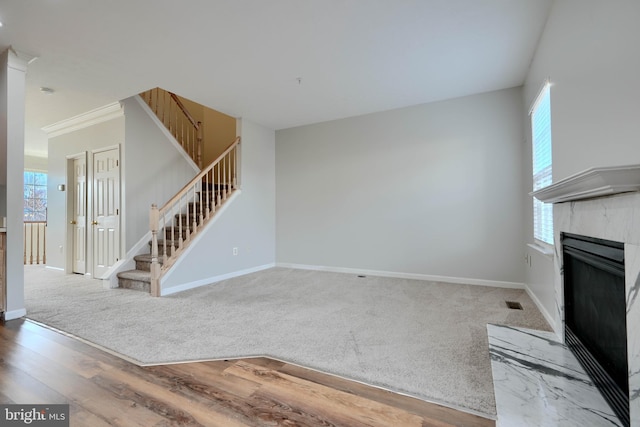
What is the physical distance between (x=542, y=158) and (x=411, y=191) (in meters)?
1.84

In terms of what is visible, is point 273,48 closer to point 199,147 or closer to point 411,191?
point 411,191

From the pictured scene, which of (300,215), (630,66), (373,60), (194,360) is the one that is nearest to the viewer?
(630,66)

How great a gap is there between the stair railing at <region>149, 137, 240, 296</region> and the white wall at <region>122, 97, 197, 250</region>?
33 centimetres

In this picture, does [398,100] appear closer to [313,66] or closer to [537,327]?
[313,66]

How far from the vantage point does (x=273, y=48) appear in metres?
2.95

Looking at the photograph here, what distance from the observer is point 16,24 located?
2.51 meters

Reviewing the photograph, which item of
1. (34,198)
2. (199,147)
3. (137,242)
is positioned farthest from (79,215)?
(34,198)

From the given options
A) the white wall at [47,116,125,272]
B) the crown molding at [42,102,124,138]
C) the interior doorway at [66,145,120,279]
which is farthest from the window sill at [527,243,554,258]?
the white wall at [47,116,125,272]

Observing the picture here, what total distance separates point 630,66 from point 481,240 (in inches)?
123

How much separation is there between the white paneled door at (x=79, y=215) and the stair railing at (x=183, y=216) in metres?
1.43

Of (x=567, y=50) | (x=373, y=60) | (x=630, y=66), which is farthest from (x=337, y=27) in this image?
(x=630, y=66)

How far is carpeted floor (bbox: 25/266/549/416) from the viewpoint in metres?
1.86

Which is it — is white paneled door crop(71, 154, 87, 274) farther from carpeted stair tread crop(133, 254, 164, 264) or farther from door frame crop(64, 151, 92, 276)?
carpeted stair tread crop(133, 254, 164, 264)

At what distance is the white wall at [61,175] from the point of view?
4898 millimetres
